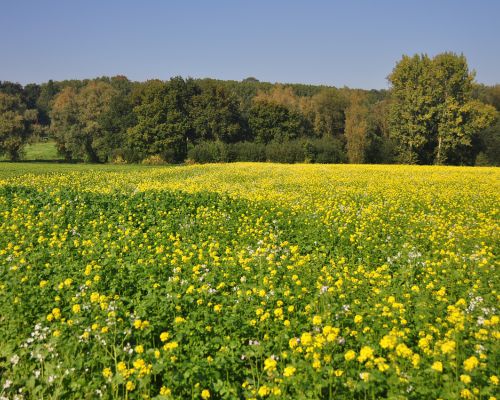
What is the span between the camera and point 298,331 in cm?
452

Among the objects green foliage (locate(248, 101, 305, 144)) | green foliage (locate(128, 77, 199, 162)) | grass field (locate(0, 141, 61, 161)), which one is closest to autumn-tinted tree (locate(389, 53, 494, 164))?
green foliage (locate(248, 101, 305, 144))

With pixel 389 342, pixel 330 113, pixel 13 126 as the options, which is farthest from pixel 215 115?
pixel 389 342

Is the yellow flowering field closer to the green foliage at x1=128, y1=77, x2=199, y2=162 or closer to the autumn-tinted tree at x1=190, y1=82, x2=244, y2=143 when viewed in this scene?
the green foliage at x1=128, y1=77, x2=199, y2=162

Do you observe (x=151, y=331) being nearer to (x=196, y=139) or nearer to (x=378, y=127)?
(x=196, y=139)

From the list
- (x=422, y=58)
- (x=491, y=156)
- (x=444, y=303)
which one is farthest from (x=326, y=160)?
(x=444, y=303)

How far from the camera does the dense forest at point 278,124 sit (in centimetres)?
4853

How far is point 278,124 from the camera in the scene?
215ft

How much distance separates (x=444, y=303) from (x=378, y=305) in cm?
104

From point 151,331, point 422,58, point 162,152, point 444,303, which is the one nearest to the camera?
point 151,331

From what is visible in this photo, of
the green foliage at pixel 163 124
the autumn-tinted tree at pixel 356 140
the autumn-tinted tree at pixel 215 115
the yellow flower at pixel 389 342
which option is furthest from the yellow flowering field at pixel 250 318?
the autumn-tinted tree at pixel 215 115

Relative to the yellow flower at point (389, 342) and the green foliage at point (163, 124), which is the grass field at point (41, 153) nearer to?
the green foliage at point (163, 124)

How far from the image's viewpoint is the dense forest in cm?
4853

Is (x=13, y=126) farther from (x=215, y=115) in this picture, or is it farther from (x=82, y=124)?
(x=215, y=115)

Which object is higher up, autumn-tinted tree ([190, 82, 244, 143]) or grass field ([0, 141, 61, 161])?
autumn-tinted tree ([190, 82, 244, 143])
